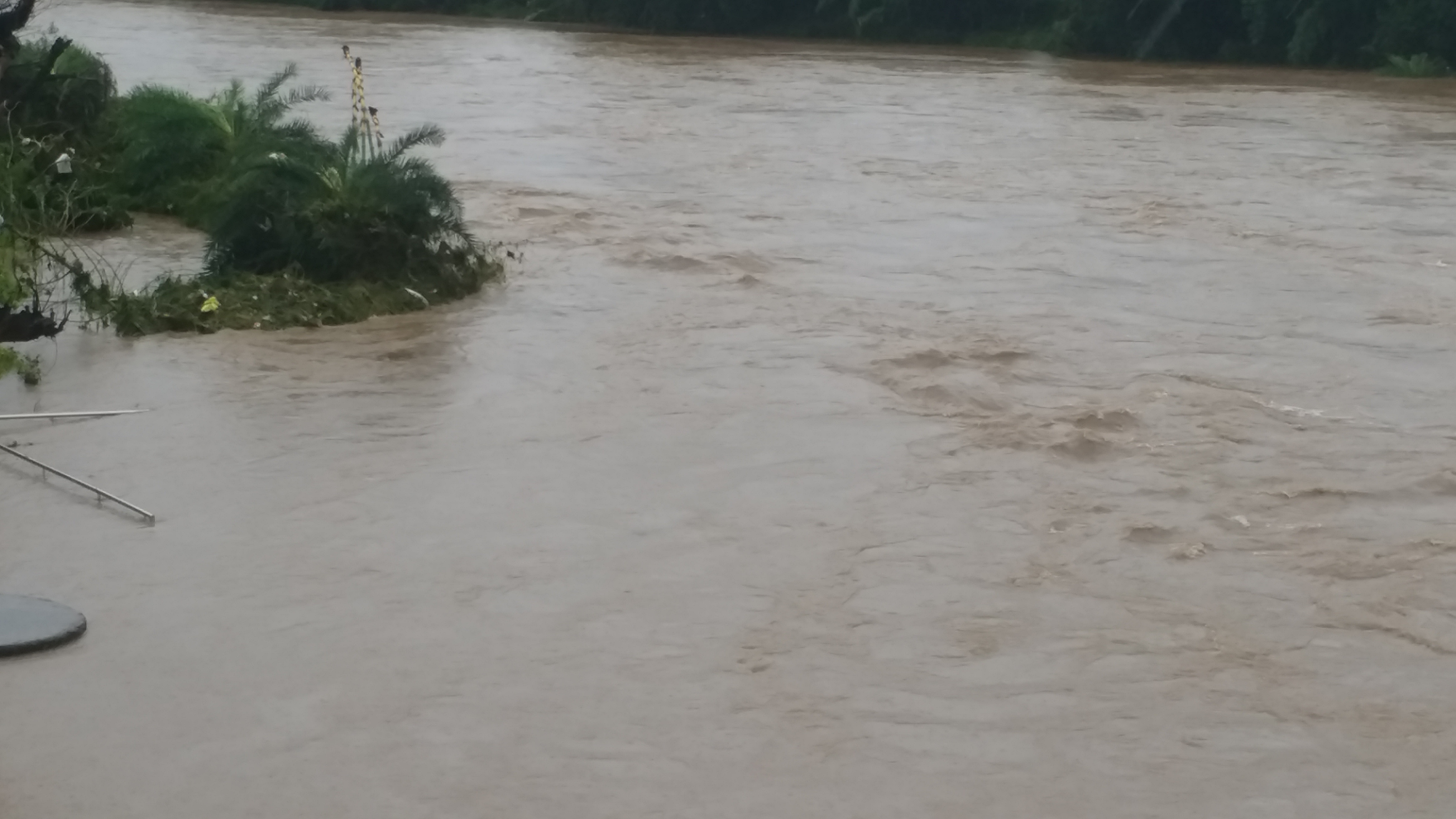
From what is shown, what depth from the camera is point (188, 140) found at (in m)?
17.0

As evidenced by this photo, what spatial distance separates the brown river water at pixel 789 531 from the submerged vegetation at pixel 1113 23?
15171 mm

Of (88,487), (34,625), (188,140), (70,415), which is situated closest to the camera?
(34,625)

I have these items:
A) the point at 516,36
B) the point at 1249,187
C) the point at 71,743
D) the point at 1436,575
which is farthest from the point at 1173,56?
the point at 71,743

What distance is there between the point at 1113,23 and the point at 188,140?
2194 centimetres

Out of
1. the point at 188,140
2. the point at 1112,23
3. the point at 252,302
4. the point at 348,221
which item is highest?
the point at 1112,23

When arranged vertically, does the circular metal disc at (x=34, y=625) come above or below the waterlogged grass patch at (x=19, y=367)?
below

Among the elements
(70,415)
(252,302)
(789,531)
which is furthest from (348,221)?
(789,531)

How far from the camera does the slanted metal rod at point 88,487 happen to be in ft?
28.3

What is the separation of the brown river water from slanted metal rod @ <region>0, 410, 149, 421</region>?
2.7 inches

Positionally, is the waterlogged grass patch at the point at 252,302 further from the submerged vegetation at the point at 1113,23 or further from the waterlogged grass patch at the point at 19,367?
the submerged vegetation at the point at 1113,23

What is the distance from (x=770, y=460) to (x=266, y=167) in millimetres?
5471

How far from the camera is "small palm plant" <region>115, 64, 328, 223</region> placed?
53.9 ft

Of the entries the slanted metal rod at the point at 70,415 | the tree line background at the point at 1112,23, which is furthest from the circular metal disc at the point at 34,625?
the tree line background at the point at 1112,23

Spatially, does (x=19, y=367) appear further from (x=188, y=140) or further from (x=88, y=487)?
(x=188, y=140)
